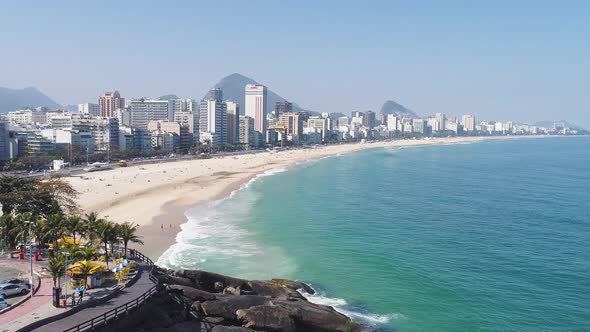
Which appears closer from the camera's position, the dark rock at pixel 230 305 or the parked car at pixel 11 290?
the parked car at pixel 11 290

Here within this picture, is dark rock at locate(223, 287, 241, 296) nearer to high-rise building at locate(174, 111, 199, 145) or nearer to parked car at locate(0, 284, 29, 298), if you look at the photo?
parked car at locate(0, 284, 29, 298)

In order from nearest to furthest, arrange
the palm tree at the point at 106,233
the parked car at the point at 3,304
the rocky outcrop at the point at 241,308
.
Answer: the parked car at the point at 3,304
the rocky outcrop at the point at 241,308
the palm tree at the point at 106,233

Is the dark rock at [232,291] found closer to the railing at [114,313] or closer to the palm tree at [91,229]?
the railing at [114,313]

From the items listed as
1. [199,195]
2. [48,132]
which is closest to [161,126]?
[48,132]

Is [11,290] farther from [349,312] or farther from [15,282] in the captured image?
[349,312]

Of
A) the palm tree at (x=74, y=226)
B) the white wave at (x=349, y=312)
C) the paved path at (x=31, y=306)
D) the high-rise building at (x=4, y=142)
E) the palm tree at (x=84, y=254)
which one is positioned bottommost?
the white wave at (x=349, y=312)

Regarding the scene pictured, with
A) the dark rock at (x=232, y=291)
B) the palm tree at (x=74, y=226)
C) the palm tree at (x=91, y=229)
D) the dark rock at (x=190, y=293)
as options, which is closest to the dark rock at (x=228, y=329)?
the dark rock at (x=190, y=293)

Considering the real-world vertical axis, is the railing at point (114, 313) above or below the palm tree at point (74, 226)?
below

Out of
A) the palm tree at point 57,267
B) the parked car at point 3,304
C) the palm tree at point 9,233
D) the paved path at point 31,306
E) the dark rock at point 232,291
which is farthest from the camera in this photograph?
the palm tree at point 9,233

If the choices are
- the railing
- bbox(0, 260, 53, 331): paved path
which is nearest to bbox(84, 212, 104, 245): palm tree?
bbox(0, 260, 53, 331): paved path
